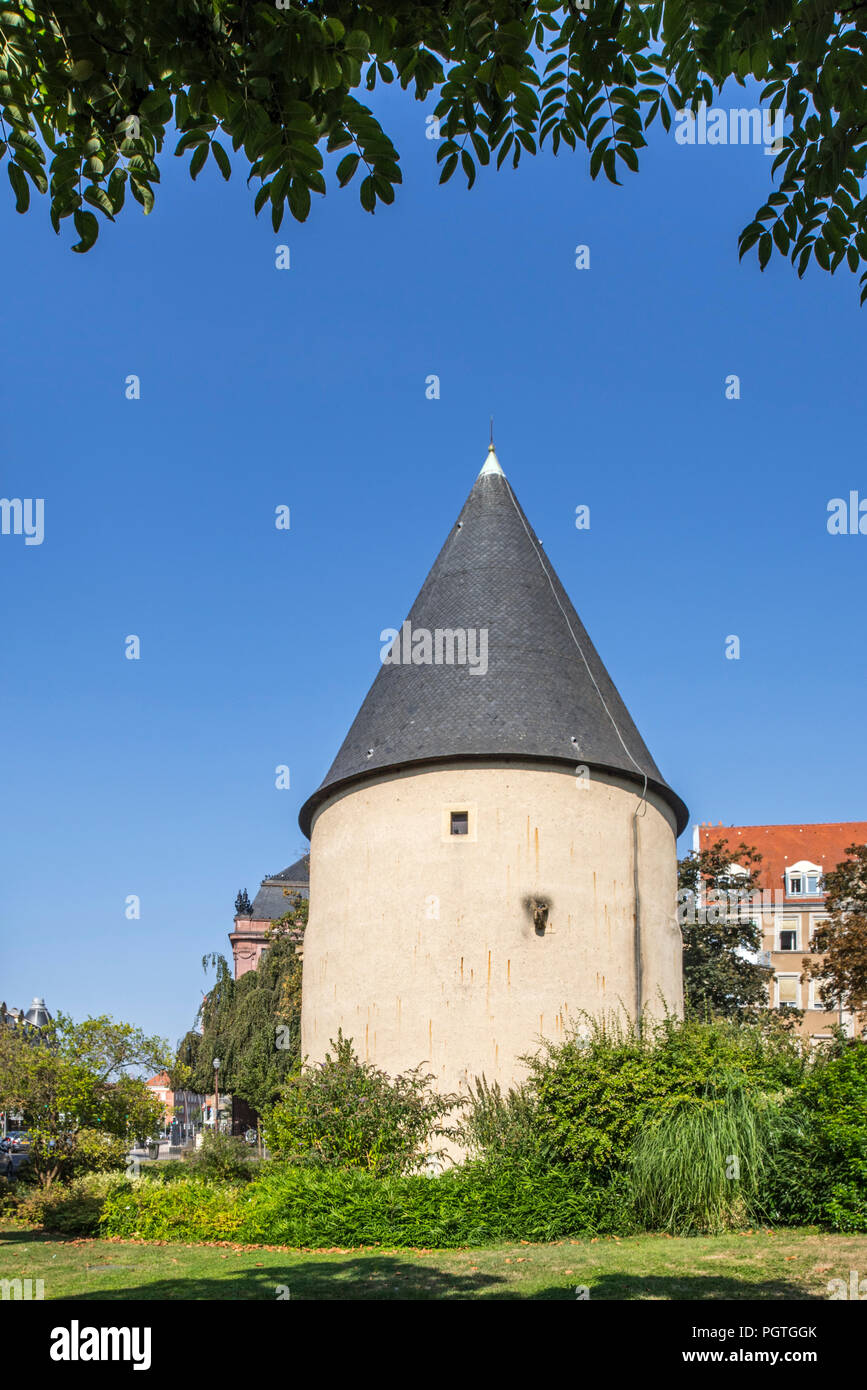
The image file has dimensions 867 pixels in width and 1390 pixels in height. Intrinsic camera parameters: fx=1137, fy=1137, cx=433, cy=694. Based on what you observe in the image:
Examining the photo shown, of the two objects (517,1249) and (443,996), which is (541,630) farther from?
(517,1249)

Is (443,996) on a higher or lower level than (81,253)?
lower

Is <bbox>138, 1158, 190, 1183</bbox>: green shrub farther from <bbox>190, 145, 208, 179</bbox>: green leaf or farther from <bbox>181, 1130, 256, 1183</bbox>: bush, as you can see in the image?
<bbox>190, 145, 208, 179</bbox>: green leaf

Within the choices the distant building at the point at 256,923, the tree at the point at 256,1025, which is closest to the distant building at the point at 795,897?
the distant building at the point at 256,923

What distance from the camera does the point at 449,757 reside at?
19594 mm

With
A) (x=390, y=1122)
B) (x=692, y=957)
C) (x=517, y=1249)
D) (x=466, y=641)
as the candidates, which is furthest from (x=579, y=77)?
(x=692, y=957)

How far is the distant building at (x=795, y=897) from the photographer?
4803cm

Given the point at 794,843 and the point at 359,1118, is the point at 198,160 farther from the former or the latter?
the point at 794,843

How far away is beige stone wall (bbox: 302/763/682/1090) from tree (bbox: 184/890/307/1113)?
963cm

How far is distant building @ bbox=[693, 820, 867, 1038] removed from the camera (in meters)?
48.0

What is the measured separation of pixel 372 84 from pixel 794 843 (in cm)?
5049

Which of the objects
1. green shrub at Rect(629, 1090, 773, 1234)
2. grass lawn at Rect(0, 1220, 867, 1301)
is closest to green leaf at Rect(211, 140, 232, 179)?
grass lawn at Rect(0, 1220, 867, 1301)

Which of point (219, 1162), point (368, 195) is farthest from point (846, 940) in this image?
point (368, 195)
